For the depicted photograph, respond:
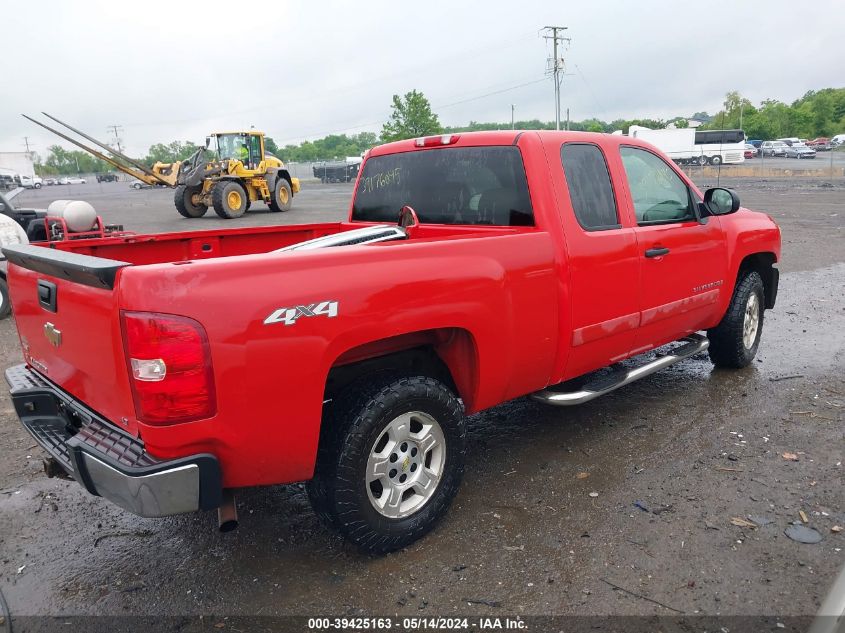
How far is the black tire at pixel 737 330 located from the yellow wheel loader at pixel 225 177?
19.4m

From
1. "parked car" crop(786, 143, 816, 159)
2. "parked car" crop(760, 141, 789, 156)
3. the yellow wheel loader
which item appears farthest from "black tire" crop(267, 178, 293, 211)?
"parked car" crop(760, 141, 789, 156)

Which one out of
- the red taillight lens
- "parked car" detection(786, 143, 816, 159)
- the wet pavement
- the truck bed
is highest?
"parked car" detection(786, 143, 816, 159)

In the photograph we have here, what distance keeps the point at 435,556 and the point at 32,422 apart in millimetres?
2021

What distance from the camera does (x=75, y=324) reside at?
2797mm

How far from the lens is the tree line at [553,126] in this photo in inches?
2685

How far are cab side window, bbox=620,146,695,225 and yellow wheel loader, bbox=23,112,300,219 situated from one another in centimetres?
1953

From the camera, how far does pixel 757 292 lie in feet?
18.3

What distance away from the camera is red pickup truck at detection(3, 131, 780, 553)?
2.44 metres

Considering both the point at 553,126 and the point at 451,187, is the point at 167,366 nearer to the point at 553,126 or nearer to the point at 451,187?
the point at 451,187

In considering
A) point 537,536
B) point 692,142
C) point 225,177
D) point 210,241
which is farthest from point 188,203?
point 692,142

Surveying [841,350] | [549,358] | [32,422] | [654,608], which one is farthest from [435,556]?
[841,350]

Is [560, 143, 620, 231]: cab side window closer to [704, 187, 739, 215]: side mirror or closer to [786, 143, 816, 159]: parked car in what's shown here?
[704, 187, 739, 215]: side mirror

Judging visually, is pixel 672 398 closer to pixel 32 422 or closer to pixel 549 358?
pixel 549 358

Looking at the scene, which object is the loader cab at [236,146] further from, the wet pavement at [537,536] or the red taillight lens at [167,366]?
the red taillight lens at [167,366]
